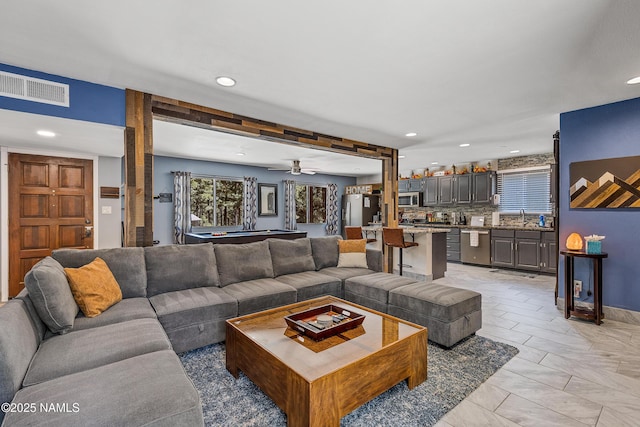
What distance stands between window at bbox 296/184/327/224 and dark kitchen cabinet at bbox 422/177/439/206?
333cm

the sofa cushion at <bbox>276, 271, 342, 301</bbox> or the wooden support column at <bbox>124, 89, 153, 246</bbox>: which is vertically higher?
the wooden support column at <bbox>124, 89, 153, 246</bbox>

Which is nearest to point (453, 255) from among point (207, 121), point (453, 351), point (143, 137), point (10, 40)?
point (453, 351)

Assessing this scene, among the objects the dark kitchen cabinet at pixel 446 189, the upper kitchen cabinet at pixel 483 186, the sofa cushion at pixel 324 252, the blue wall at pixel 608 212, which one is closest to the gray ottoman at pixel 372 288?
the sofa cushion at pixel 324 252

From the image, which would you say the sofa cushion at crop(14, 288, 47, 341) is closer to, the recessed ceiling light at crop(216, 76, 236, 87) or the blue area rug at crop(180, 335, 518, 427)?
the blue area rug at crop(180, 335, 518, 427)

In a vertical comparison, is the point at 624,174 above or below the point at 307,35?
below

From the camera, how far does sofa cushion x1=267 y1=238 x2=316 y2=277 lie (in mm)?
3889

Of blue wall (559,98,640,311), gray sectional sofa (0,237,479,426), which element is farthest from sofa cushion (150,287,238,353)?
blue wall (559,98,640,311)

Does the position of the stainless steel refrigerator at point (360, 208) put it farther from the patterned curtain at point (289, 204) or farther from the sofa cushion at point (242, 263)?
the sofa cushion at point (242, 263)

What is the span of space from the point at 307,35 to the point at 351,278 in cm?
266

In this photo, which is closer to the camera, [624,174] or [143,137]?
[143,137]

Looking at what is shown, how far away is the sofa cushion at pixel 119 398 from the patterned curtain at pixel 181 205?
5.85m

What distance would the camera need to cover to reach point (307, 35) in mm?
2160

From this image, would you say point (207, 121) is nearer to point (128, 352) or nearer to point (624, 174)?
point (128, 352)

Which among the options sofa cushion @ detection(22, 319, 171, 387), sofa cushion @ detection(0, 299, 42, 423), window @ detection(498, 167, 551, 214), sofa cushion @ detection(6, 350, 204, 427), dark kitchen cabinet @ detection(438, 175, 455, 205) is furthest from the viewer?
dark kitchen cabinet @ detection(438, 175, 455, 205)
